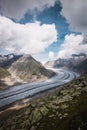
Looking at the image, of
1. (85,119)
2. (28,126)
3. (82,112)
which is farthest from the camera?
(28,126)

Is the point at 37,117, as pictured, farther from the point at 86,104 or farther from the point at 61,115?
the point at 86,104

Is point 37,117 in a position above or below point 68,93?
below

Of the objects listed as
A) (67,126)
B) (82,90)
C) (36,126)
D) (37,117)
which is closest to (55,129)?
(67,126)

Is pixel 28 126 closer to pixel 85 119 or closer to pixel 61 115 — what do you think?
pixel 61 115

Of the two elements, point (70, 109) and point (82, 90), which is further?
point (82, 90)

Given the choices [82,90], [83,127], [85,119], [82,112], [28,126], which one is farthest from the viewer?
[82,90]

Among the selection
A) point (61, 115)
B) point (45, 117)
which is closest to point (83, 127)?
point (61, 115)

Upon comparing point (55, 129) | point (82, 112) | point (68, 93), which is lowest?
point (55, 129)

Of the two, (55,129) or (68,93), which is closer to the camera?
(55,129)

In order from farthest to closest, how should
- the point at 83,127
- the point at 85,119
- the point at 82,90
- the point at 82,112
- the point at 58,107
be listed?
1. the point at 82,90
2. the point at 58,107
3. the point at 82,112
4. the point at 85,119
5. the point at 83,127
